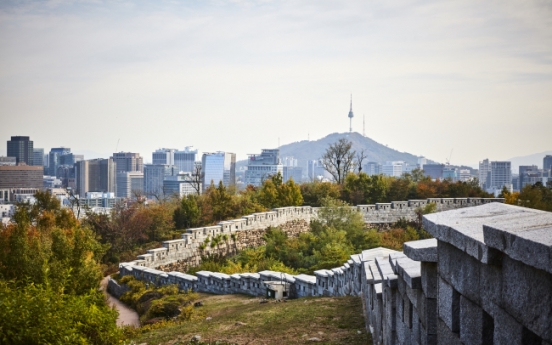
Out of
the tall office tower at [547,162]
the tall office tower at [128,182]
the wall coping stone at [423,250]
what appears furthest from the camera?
the tall office tower at [128,182]

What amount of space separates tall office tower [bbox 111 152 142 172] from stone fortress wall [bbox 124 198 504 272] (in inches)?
4320

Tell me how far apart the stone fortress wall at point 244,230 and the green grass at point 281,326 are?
8.78 meters

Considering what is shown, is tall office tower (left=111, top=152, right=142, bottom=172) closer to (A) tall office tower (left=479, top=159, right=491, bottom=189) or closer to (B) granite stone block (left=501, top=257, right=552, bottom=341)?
(A) tall office tower (left=479, top=159, right=491, bottom=189)

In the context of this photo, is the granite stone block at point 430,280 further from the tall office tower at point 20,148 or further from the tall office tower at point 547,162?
the tall office tower at point 20,148

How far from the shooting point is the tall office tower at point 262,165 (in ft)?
529

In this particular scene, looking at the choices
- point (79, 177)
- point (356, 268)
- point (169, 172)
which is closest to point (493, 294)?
point (356, 268)

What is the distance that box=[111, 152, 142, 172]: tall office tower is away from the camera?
138m

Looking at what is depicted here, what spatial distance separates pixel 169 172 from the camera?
151 metres

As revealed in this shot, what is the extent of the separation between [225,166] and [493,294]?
6531 inches

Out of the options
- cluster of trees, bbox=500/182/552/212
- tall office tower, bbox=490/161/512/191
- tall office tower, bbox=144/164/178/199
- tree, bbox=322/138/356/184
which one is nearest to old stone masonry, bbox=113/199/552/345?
cluster of trees, bbox=500/182/552/212

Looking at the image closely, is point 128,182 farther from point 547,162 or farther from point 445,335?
point 445,335

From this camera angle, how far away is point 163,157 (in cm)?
17338

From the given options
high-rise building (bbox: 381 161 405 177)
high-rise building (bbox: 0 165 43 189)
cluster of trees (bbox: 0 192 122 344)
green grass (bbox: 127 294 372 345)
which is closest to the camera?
cluster of trees (bbox: 0 192 122 344)

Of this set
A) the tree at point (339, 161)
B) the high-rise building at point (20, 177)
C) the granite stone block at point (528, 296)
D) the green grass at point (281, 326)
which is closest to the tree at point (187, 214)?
the green grass at point (281, 326)
